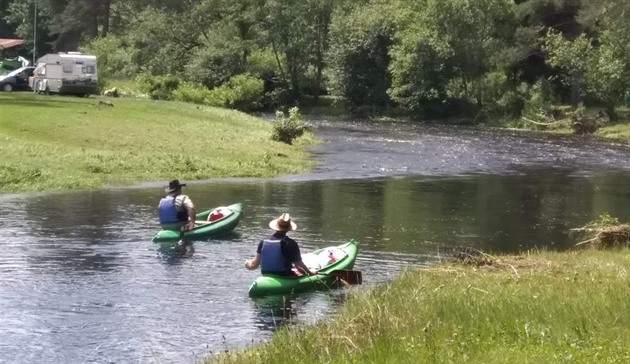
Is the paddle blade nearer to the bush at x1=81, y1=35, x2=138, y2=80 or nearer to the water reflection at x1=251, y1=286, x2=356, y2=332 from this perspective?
the water reflection at x1=251, y1=286, x2=356, y2=332

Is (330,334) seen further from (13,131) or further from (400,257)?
(13,131)

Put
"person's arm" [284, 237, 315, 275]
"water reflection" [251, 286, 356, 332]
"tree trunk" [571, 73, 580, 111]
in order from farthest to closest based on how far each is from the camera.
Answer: "tree trunk" [571, 73, 580, 111] < "person's arm" [284, 237, 315, 275] < "water reflection" [251, 286, 356, 332]

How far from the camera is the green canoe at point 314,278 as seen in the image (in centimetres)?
1566

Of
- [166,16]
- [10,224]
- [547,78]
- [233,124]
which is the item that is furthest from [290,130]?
[166,16]

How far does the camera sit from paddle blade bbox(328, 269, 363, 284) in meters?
16.4

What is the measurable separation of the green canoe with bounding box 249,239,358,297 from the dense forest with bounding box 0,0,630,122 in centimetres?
4667

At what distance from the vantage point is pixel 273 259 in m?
16.2

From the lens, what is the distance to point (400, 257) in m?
19.3

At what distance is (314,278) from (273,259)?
81 centimetres

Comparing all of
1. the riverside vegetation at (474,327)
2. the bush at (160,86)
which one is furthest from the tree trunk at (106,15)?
the riverside vegetation at (474,327)

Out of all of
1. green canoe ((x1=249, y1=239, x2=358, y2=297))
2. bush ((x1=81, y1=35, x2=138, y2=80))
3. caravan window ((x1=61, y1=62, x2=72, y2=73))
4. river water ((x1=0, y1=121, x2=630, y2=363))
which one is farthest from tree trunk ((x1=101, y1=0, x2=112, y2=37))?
green canoe ((x1=249, y1=239, x2=358, y2=297))

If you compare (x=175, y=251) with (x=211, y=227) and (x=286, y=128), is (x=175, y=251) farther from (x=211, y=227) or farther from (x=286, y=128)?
(x=286, y=128)

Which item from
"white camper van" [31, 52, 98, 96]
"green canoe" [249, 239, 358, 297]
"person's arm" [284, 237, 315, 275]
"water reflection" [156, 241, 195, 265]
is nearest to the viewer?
"green canoe" [249, 239, 358, 297]

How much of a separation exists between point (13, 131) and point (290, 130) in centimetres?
1326
